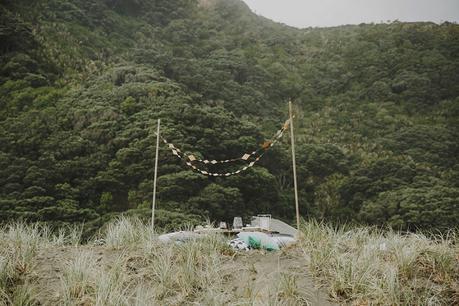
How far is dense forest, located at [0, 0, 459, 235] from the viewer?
21891 millimetres

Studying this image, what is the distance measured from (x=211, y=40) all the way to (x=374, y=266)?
53772mm

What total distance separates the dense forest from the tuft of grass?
13.5 m

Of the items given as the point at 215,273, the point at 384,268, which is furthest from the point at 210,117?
the point at 384,268

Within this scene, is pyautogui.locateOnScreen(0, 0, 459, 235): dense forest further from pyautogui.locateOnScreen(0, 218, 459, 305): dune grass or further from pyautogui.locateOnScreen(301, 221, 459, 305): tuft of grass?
pyautogui.locateOnScreen(301, 221, 459, 305): tuft of grass

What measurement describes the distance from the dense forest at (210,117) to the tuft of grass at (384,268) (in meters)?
13.5

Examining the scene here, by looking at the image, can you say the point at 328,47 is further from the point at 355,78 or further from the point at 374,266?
the point at 374,266

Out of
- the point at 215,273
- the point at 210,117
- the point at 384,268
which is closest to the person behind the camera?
the point at 384,268

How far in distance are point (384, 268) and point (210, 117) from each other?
23.6 metres

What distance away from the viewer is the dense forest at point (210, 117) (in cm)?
2189

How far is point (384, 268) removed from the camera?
4180mm

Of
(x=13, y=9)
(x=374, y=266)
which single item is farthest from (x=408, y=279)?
(x=13, y=9)

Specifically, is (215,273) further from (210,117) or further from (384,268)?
(210,117)

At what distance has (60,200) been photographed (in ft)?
67.0

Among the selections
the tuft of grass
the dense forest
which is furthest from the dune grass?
the dense forest
